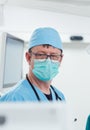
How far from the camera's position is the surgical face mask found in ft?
3.65

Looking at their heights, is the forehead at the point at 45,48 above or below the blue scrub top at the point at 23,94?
above

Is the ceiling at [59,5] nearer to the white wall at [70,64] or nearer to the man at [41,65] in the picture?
the white wall at [70,64]

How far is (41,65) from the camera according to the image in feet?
3.68

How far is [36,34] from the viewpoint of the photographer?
1167 millimetres

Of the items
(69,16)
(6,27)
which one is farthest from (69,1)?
(6,27)

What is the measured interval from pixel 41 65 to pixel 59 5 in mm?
1595

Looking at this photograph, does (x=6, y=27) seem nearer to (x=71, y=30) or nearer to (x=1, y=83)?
(x=71, y=30)

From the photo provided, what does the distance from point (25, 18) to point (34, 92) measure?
5.41 ft

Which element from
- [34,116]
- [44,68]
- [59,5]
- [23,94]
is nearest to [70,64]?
[59,5]

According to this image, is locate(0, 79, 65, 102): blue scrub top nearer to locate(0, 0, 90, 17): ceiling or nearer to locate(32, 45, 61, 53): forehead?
locate(32, 45, 61, 53): forehead

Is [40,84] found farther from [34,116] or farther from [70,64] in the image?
[70,64]

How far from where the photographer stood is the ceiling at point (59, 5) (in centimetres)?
252

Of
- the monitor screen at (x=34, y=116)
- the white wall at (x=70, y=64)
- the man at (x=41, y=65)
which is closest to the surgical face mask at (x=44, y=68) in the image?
the man at (x=41, y=65)

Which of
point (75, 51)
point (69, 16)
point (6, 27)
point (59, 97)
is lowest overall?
point (59, 97)
